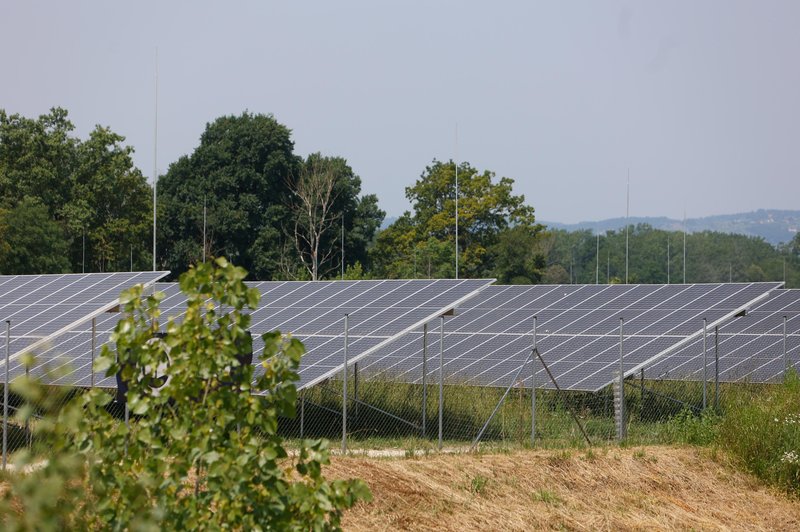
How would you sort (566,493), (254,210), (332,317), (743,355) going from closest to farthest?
(566,493)
(332,317)
(743,355)
(254,210)

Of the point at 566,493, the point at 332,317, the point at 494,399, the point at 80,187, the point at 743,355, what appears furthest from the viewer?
the point at 80,187

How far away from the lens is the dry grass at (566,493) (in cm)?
1358

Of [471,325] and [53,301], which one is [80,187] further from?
[53,301]

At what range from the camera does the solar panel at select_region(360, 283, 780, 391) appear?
20.8 m

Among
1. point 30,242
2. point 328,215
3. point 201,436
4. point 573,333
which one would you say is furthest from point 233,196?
point 201,436

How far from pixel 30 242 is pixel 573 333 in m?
31.0

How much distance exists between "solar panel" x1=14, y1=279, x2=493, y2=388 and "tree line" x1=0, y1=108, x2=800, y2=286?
27.4 metres

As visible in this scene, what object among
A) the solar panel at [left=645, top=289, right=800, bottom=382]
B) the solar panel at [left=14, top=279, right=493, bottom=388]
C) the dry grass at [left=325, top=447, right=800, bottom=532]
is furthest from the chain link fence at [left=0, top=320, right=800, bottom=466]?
the dry grass at [left=325, top=447, right=800, bottom=532]

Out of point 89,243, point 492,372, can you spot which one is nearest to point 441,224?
point 89,243

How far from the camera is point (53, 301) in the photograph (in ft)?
60.9

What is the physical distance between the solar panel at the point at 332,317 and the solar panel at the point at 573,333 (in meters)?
1.91

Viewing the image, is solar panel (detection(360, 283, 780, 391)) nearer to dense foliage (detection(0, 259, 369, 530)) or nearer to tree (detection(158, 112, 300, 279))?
dense foliage (detection(0, 259, 369, 530))

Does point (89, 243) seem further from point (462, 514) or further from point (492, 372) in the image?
point (462, 514)

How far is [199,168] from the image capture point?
2383 inches
